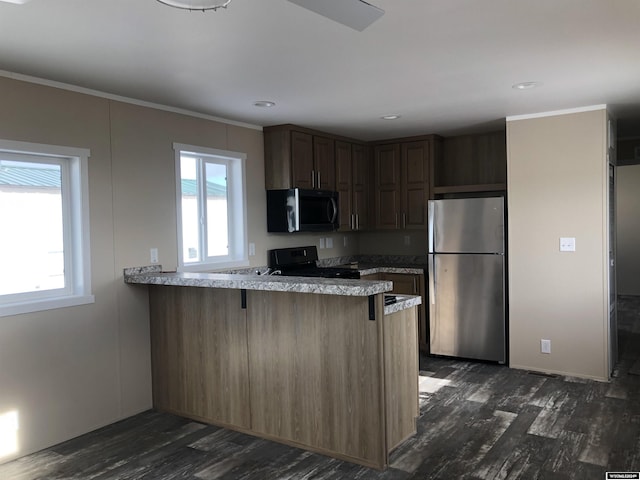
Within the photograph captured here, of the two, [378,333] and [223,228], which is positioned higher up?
[223,228]

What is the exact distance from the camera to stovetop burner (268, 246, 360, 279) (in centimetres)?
504

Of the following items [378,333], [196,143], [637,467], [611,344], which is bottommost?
[637,467]

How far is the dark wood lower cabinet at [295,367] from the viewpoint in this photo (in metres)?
2.95

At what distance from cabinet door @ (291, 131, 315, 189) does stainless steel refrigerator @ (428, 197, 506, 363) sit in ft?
4.12

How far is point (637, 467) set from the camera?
2.85 m

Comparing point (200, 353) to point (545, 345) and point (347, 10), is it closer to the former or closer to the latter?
point (347, 10)

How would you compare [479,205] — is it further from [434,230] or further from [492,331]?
[492,331]

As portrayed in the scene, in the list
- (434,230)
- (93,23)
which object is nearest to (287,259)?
(434,230)

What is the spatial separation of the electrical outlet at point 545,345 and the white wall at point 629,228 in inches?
190

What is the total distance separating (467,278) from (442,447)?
86.0 inches

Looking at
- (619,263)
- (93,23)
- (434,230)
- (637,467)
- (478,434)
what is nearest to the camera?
(93,23)

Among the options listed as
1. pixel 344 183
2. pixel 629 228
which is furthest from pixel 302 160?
pixel 629 228

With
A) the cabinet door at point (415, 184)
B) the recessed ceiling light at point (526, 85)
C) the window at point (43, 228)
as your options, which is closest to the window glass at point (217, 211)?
the window at point (43, 228)

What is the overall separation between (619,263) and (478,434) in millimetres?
6668
